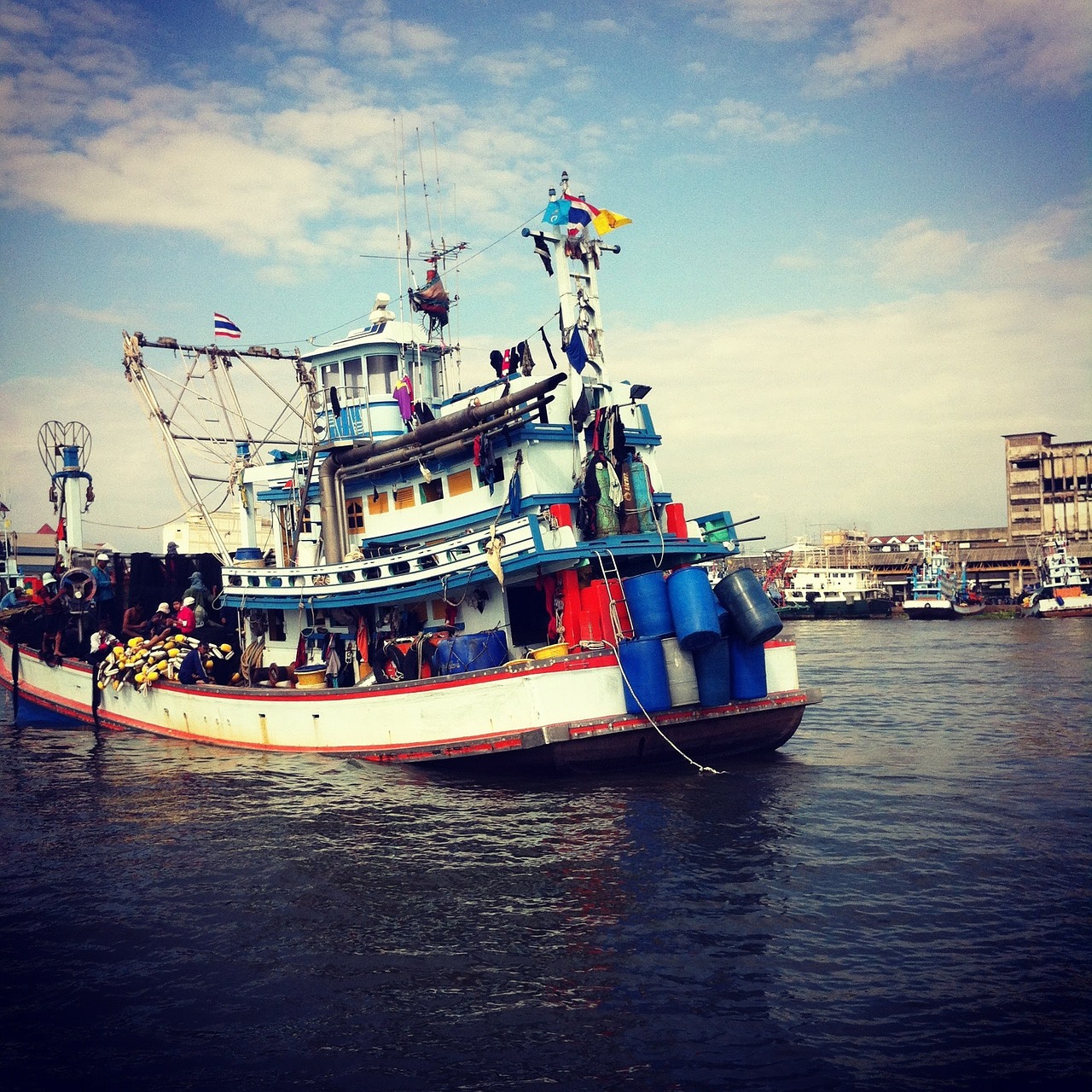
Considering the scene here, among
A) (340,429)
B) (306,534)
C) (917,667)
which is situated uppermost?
(340,429)

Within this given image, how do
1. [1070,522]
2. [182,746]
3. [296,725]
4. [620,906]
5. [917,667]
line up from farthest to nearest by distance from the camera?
[1070,522] → [917,667] → [182,746] → [296,725] → [620,906]

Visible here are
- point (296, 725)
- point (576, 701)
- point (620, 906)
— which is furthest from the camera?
point (296, 725)

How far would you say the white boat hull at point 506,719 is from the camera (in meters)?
15.5

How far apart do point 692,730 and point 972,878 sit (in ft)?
19.6

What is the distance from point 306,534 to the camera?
22.6 m

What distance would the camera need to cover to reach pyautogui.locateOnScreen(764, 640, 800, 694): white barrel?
17312 mm

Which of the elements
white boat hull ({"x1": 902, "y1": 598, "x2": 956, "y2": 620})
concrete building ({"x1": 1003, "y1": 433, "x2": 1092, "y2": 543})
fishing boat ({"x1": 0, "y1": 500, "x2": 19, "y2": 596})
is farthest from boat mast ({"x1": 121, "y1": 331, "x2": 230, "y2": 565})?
concrete building ({"x1": 1003, "y1": 433, "x2": 1092, "y2": 543})

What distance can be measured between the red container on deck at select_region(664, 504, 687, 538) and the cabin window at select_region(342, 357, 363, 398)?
842cm

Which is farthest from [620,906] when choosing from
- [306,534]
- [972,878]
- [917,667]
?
[917,667]

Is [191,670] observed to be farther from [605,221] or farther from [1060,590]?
[1060,590]

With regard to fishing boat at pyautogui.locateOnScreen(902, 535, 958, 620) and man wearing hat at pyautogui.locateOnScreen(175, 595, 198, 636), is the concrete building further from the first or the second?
man wearing hat at pyautogui.locateOnScreen(175, 595, 198, 636)

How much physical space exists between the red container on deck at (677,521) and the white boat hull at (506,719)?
4046mm

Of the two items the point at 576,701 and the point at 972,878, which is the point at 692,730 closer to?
the point at 576,701

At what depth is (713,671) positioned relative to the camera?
16.1m
